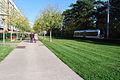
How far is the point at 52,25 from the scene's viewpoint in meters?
22.8

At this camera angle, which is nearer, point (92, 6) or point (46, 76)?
point (46, 76)

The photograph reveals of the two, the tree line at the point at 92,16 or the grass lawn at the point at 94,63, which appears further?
the tree line at the point at 92,16

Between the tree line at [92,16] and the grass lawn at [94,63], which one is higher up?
the tree line at [92,16]

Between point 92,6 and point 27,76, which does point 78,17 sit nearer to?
point 92,6

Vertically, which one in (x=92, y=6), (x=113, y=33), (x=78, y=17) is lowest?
(x=113, y=33)

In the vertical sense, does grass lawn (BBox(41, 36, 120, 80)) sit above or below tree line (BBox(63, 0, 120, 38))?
below

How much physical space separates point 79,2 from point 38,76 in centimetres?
4993

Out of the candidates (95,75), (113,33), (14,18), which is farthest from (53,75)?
(113,33)

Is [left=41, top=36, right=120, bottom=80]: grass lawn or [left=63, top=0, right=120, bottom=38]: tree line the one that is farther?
[left=63, top=0, right=120, bottom=38]: tree line

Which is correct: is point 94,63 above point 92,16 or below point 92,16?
below

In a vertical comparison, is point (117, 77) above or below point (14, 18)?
below

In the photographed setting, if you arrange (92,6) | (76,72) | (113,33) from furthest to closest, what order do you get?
(92,6), (113,33), (76,72)

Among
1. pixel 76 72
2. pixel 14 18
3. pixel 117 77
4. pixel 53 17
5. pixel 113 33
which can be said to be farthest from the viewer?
pixel 113 33

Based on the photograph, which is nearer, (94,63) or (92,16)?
(94,63)
